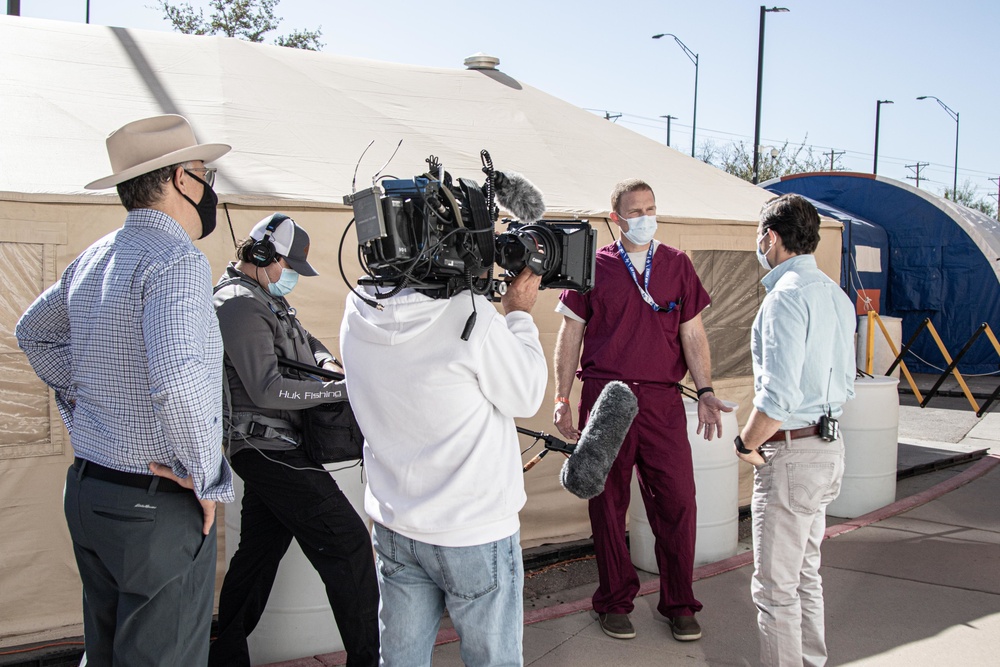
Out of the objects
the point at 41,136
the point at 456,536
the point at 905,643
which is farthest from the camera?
the point at 41,136

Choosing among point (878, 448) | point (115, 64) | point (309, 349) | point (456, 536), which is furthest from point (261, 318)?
point (878, 448)

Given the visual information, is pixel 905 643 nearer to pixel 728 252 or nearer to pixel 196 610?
pixel 728 252

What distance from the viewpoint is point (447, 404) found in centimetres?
215

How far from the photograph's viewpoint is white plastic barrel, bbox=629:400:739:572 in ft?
16.3

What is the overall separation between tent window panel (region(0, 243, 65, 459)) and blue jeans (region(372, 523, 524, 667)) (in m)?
2.32

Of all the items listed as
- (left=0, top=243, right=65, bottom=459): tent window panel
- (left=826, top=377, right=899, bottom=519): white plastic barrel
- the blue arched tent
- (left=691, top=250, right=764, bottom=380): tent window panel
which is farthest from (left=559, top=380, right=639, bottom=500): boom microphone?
the blue arched tent

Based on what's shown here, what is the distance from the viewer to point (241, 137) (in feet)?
15.8

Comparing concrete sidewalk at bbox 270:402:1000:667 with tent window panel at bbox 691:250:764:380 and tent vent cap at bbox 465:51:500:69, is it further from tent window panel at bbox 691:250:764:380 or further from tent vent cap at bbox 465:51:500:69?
tent vent cap at bbox 465:51:500:69

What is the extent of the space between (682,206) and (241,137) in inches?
111

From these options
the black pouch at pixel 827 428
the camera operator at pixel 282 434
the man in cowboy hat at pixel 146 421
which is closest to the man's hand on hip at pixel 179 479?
the man in cowboy hat at pixel 146 421

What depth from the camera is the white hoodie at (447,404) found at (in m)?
2.14

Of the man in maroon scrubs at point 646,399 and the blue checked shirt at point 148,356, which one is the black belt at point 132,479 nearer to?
the blue checked shirt at point 148,356

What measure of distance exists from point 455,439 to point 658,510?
227cm

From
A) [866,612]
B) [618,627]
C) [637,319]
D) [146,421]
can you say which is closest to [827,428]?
[637,319]
